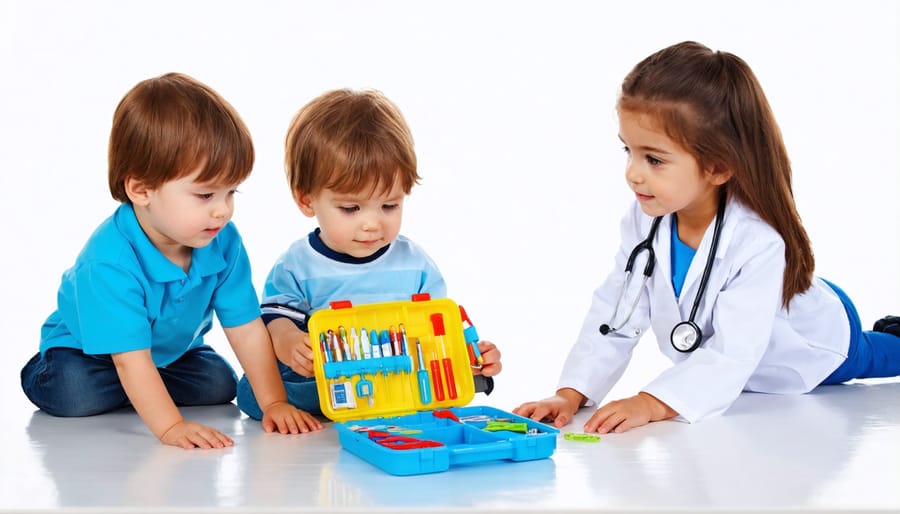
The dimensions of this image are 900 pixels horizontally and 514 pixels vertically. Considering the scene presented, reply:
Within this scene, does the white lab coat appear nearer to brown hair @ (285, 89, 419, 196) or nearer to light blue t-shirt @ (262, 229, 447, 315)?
light blue t-shirt @ (262, 229, 447, 315)

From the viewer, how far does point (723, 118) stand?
2.19 metres

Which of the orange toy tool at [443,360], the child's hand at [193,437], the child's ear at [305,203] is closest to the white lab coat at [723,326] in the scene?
the orange toy tool at [443,360]

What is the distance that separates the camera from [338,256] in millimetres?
2379

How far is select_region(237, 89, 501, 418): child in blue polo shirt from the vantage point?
221cm

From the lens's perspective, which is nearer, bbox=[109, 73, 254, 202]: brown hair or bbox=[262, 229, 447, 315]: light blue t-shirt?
bbox=[109, 73, 254, 202]: brown hair

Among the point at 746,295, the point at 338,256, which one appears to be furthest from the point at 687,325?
the point at 338,256

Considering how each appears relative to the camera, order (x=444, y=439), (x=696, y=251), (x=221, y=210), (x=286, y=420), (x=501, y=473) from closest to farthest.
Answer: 1. (x=501, y=473)
2. (x=444, y=439)
3. (x=221, y=210)
4. (x=286, y=420)
5. (x=696, y=251)

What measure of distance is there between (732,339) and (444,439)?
2.14ft

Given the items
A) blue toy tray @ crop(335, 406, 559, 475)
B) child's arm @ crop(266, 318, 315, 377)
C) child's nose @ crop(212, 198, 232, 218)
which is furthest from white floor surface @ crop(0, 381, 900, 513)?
child's nose @ crop(212, 198, 232, 218)

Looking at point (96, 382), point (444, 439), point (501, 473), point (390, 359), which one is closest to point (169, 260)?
point (96, 382)

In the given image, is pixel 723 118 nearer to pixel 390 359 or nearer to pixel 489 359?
pixel 489 359

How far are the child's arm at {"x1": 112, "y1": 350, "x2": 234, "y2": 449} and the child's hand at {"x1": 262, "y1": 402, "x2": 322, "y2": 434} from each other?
130 millimetres

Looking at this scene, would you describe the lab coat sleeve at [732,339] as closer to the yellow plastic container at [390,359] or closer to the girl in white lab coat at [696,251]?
the girl in white lab coat at [696,251]

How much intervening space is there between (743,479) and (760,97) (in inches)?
33.7
